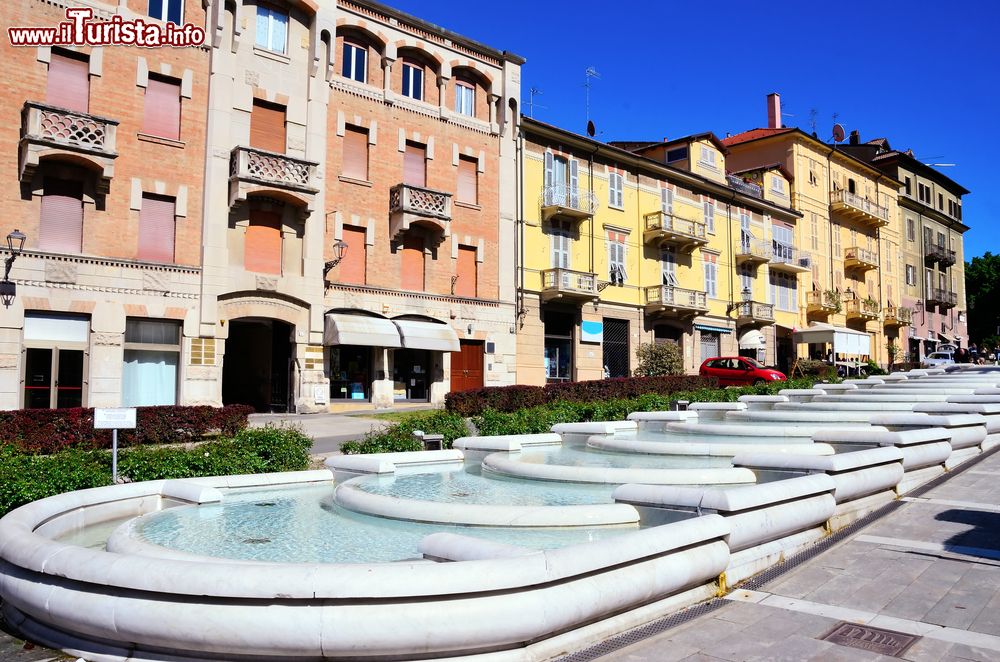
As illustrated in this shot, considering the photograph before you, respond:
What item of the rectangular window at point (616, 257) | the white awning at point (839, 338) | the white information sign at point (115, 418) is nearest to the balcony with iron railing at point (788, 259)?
the white awning at point (839, 338)

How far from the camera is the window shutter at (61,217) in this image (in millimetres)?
19703

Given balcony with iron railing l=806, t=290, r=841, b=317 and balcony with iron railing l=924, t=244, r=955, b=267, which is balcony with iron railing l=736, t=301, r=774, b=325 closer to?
balcony with iron railing l=806, t=290, r=841, b=317

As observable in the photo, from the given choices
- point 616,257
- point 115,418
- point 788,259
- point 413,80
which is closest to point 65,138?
point 413,80

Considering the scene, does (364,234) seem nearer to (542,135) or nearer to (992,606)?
(542,135)

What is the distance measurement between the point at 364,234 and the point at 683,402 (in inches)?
503

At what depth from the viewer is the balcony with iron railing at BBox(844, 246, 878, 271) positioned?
51.1 meters

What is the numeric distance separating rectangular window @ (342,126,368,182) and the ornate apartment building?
0.25 feet

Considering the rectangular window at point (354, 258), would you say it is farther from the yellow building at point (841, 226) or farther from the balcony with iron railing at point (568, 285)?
the yellow building at point (841, 226)

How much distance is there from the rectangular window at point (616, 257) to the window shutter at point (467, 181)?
26.3 ft

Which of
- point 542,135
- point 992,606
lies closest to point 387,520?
point 992,606

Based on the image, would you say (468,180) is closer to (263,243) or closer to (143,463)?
(263,243)

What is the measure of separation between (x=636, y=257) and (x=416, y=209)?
44.7 feet

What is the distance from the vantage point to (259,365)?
84.8 feet

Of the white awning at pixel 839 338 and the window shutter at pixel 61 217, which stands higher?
the window shutter at pixel 61 217
